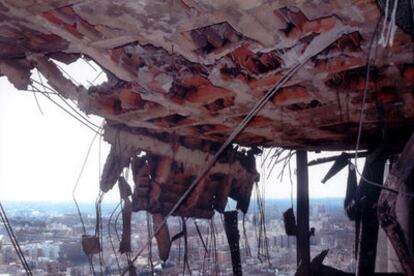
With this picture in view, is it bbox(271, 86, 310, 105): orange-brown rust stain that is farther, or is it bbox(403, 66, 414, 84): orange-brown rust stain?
bbox(271, 86, 310, 105): orange-brown rust stain

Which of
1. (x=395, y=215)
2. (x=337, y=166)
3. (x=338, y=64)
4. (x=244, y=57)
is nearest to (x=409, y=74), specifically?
(x=338, y=64)

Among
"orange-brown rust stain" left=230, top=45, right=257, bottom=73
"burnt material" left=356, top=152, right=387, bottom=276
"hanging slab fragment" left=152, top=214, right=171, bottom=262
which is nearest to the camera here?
"orange-brown rust stain" left=230, top=45, right=257, bottom=73

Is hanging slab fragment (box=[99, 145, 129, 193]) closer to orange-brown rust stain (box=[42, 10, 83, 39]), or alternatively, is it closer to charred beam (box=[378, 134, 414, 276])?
orange-brown rust stain (box=[42, 10, 83, 39])

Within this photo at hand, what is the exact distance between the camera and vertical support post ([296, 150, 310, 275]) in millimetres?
7984

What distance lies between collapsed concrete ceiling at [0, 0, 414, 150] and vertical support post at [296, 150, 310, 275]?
2361mm

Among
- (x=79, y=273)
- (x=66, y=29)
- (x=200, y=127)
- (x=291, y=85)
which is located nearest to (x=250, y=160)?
(x=200, y=127)

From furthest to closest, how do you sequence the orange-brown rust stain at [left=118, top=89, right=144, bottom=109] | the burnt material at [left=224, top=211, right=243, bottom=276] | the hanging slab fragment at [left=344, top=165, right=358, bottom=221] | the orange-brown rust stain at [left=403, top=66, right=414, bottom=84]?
1. the burnt material at [left=224, top=211, right=243, bottom=276]
2. the hanging slab fragment at [left=344, top=165, right=358, bottom=221]
3. the orange-brown rust stain at [left=118, top=89, right=144, bottom=109]
4. the orange-brown rust stain at [left=403, top=66, right=414, bottom=84]

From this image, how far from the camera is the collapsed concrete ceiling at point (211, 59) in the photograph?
9.57ft

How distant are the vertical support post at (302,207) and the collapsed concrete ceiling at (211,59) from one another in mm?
2361

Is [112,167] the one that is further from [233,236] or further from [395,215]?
[395,215]

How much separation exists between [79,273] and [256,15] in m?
23.9

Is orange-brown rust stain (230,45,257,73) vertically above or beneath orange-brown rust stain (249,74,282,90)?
above

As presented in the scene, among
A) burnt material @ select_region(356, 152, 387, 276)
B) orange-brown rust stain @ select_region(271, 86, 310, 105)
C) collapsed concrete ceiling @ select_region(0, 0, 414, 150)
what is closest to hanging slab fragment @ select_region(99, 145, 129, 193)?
collapsed concrete ceiling @ select_region(0, 0, 414, 150)

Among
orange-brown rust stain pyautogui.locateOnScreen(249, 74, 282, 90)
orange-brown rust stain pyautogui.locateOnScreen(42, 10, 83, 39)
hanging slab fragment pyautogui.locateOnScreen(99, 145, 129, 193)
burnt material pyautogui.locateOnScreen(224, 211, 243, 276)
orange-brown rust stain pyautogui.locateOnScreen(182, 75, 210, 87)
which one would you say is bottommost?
burnt material pyautogui.locateOnScreen(224, 211, 243, 276)
